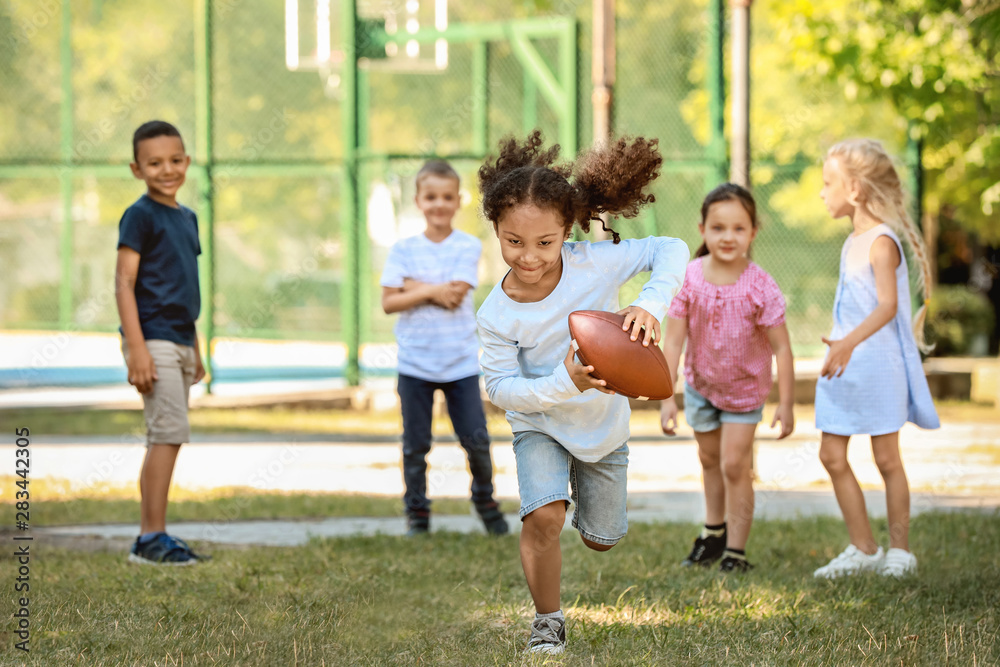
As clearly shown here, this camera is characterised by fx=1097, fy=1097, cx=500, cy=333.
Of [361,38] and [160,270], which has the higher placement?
[361,38]

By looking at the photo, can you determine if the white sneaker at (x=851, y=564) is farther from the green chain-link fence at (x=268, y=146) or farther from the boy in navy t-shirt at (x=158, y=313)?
the green chain-link fence at (x=268, y=146)

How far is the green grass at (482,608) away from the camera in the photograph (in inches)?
136

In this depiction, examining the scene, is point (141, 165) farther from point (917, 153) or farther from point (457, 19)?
point (457, 19)

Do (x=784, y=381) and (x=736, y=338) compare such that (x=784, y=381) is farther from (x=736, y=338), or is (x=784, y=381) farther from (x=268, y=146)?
(x=268, y=146)

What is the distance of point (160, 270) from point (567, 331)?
2179 millimetres

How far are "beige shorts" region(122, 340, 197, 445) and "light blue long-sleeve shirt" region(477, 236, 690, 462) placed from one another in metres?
1.91

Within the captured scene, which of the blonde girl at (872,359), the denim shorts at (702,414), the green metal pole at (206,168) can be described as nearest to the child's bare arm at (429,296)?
the denim shorts at (702,414)

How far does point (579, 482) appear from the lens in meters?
3.66

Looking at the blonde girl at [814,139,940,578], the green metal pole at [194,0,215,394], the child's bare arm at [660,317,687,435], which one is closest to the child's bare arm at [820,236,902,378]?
the blonde girl at [814,139,940,578]

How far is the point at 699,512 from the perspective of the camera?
20.6 feet

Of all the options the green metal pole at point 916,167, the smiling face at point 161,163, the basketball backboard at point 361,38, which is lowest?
the smiling face at point 161,163

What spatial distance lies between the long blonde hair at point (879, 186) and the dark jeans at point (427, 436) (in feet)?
6.81

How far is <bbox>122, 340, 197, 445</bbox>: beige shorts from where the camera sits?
4.80 metres

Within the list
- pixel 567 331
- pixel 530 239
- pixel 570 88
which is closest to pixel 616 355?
pixel 567 331
